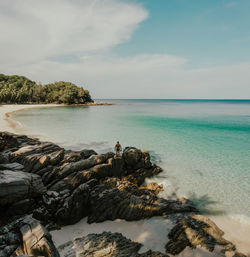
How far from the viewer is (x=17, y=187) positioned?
8648 millimetres

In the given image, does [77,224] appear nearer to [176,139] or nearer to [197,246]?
[197,246]

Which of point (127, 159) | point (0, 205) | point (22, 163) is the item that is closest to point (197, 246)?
point (127, 159)

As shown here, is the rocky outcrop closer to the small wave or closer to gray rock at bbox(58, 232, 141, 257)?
gray rock at bbox(58, 232, 141, 257)

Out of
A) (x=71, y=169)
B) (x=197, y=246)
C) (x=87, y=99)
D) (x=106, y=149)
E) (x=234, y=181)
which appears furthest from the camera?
(x=87, y=99)

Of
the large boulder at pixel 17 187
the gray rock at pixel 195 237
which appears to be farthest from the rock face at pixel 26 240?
the gray rock at pixel 195 237

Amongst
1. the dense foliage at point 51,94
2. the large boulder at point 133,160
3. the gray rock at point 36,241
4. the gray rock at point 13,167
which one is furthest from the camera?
the dense foliage at point 51,94

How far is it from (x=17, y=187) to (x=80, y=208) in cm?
336

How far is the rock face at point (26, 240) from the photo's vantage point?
Result: 18.4ft

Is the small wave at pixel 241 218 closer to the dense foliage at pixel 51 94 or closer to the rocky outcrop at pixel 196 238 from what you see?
the rocky outcrop at pixel 196 238

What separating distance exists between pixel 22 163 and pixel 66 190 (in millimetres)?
4161

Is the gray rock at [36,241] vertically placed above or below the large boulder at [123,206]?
above

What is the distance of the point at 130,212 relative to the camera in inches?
362

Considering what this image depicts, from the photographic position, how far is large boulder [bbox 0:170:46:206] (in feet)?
27.1

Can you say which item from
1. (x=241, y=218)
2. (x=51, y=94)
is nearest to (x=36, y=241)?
(x=241, y=218)
